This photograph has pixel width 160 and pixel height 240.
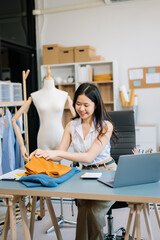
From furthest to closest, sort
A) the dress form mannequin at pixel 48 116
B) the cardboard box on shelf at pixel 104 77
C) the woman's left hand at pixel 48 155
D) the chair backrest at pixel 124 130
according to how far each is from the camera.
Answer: the cardboard box on shelf at pixel 104 77 → the dress form mannequin at pixel 48 116 → the chair backrest at pixel 124 130 → the woman's left hand at pixel 48 155

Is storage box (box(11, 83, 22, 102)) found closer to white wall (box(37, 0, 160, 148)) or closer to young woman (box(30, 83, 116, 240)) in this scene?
young woman (box(30, 83, 116, 240))

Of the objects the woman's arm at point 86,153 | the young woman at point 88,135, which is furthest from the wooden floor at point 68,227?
the woman's arm at point 86,153

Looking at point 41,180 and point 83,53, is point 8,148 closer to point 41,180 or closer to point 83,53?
point 41,180

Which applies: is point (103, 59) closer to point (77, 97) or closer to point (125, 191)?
point (77, 97)

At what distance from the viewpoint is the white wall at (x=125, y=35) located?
17.3 feet

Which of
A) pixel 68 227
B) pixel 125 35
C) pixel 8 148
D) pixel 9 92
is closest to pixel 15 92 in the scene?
pixel 9 92

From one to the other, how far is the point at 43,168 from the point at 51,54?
3.75m

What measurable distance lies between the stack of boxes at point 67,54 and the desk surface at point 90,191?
3.55 m

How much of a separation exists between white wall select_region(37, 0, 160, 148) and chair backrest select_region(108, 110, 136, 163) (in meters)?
2.60

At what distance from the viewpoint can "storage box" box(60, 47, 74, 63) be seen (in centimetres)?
539

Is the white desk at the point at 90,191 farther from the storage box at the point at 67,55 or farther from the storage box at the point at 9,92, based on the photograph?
the storage box at the point at 67,55

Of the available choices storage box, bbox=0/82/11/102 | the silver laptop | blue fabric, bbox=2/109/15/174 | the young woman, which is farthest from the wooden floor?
storage box, bbox=0/82/11/102

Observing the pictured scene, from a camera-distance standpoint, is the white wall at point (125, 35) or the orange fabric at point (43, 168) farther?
the white wall at point (125, 35)

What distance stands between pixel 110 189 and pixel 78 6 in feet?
14.7
